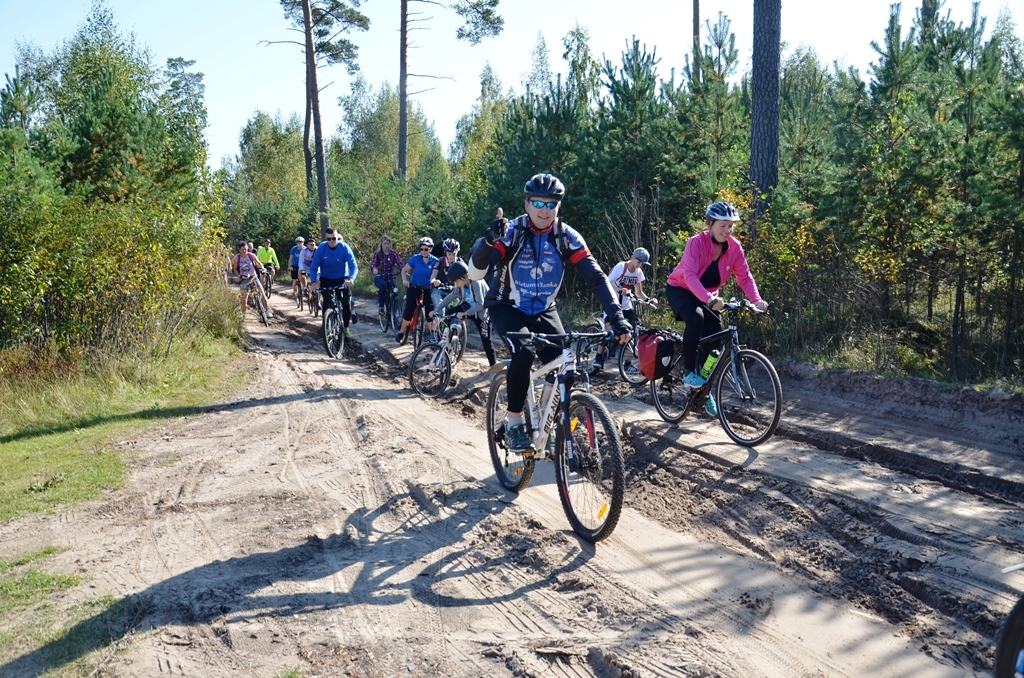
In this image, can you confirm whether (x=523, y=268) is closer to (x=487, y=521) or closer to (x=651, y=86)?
(x=487, y=521)

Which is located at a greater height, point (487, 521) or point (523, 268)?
point (523, 268)

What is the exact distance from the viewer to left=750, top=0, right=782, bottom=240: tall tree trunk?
46.3ft

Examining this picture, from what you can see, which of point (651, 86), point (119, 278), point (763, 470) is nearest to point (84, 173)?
point (119, 278)

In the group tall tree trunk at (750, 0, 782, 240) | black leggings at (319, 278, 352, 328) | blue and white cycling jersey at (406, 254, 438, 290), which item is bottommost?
black leggings at (319, 278, 352, 328)

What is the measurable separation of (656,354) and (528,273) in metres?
2.79

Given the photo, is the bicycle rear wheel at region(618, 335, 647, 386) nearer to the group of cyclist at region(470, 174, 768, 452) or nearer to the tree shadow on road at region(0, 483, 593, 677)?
the group of cyclist at region(470, 174, 768, 452)

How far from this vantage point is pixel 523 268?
6.17 metres

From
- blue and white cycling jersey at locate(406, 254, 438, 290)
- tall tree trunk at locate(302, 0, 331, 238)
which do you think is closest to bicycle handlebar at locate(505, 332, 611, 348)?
blue and white cycling jersey at locate(406, 254, 438, 290)

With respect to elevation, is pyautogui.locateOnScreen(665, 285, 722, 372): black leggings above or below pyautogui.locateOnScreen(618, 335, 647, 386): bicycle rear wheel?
above

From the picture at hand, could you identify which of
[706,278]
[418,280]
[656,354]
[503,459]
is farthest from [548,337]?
[418,280]

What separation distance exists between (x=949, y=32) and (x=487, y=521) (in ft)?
41.1

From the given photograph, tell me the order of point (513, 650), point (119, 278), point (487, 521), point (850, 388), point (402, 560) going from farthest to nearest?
point (119, 278)
point (850, 388)
point (487, 521)
point (402, 560)
point (513, 650)

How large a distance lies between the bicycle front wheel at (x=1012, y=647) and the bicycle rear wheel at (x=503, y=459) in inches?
143

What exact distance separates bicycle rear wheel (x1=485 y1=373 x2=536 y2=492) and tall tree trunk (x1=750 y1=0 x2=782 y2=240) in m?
8.73
